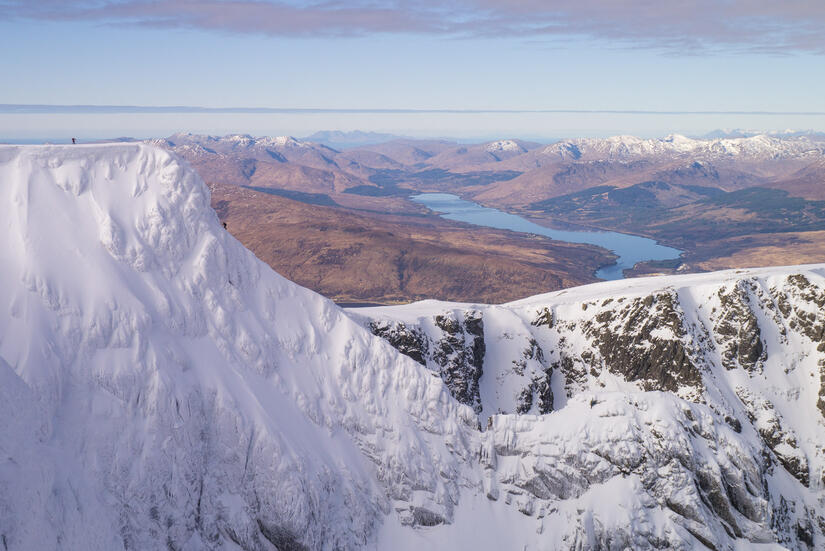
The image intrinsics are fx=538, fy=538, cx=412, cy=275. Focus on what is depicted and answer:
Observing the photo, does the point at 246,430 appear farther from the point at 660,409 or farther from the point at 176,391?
the point at 660,409

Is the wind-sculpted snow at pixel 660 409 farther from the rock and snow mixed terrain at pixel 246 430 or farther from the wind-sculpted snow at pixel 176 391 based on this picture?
the wind-sculpted snow at pixel 176 391

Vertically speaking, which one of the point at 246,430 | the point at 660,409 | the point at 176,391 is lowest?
the point at 660,409

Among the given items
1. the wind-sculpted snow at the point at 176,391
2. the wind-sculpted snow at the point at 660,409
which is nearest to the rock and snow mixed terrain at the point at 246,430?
the wind-sculpted snow at the point at 176,391

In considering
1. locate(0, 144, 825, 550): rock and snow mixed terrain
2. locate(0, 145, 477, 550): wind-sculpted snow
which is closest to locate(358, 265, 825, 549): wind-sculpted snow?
locate(0, 144, 825, 550): rock and snow mixed terrain

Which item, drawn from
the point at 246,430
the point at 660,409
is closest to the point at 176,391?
the point at 246,430

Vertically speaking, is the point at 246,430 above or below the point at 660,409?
above

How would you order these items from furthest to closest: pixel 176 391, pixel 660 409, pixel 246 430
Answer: pixel 660 409
pixel 246 430
pixel 176 391
